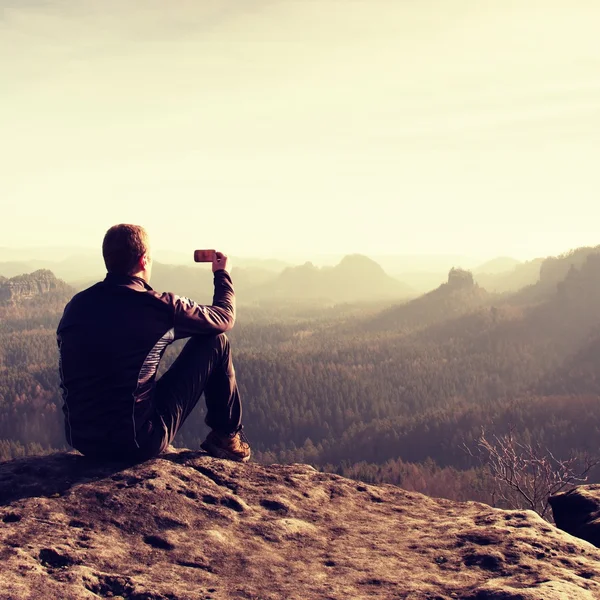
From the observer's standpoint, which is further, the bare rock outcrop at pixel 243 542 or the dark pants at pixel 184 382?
the dark pants at pixel 184 382

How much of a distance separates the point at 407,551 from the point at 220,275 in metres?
5.14

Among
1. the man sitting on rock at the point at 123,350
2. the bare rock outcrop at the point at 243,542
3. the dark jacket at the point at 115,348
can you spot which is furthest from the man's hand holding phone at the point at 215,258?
the bare rock outcrop at the point at 243,542

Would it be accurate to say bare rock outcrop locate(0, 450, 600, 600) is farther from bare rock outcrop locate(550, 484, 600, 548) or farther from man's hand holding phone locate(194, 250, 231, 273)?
man's hand holding phone locate(194, 250, 231, 273)

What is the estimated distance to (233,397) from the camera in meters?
11.3

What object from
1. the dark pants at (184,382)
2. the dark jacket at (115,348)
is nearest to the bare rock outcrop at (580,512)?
the dark pants at (184,382)

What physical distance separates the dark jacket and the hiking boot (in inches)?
85.6

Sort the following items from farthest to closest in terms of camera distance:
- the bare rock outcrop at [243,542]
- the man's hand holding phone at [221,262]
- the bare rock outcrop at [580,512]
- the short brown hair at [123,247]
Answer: the bare rock outcrop at [580,512] < the man's hand holding phone at [221,262] < the short brown hair at [123,247] < the bare rock outcrop at [243,542]

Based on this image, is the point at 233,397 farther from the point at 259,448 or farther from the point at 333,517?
the point at 259,448

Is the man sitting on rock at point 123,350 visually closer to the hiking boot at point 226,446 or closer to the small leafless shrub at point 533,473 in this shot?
the hiking boot at point 226,446

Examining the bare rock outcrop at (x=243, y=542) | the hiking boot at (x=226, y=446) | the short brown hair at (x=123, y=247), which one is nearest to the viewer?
the bare rock outcrop at (x=243, y=542)

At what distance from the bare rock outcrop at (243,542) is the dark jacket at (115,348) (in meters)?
0.98

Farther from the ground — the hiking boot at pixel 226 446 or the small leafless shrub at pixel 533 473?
the hiking boot at pixel 226 446

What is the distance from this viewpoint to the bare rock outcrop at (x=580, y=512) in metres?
11.1

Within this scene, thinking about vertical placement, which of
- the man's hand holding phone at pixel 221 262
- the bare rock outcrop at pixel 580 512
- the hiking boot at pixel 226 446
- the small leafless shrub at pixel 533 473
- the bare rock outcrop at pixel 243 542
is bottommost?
the small leafless shrub at pixel 533 473
